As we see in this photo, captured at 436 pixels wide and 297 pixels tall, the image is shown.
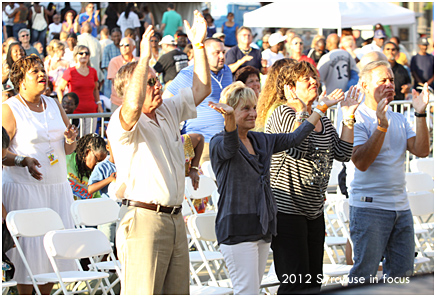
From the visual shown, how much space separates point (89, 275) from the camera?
5.08 metres

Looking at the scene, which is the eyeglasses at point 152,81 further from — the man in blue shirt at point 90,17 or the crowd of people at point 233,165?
the man in blue shirt at point 90,17

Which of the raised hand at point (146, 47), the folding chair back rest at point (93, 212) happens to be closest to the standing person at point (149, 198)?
the raised hand at point (146, 47)

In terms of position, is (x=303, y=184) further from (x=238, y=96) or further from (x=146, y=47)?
(x=146, y=47)

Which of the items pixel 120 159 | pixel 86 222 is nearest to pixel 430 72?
pixel 86 222

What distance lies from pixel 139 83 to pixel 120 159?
488 mm

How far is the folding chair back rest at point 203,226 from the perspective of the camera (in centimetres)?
524

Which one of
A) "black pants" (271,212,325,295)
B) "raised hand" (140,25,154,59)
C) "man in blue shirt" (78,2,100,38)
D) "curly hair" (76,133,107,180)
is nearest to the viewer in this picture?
"raised hand" (140,25,154,59)

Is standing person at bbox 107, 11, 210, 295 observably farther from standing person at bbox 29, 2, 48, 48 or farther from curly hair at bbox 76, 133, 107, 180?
standing person at bbox 29, 2, 48, 48

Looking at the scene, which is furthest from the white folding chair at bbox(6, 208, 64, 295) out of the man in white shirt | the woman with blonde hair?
the man in white shirt

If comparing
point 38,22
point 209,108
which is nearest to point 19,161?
point 209,108

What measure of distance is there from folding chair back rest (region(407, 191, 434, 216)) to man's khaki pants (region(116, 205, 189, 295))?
3.43m

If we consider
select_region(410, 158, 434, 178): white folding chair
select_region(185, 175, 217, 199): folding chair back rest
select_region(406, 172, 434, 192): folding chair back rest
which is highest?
select_region(185, 175, 217, 199): folding chair back rest

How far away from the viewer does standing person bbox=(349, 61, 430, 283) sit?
187 inches

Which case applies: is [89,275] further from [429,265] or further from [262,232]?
[429,265]
